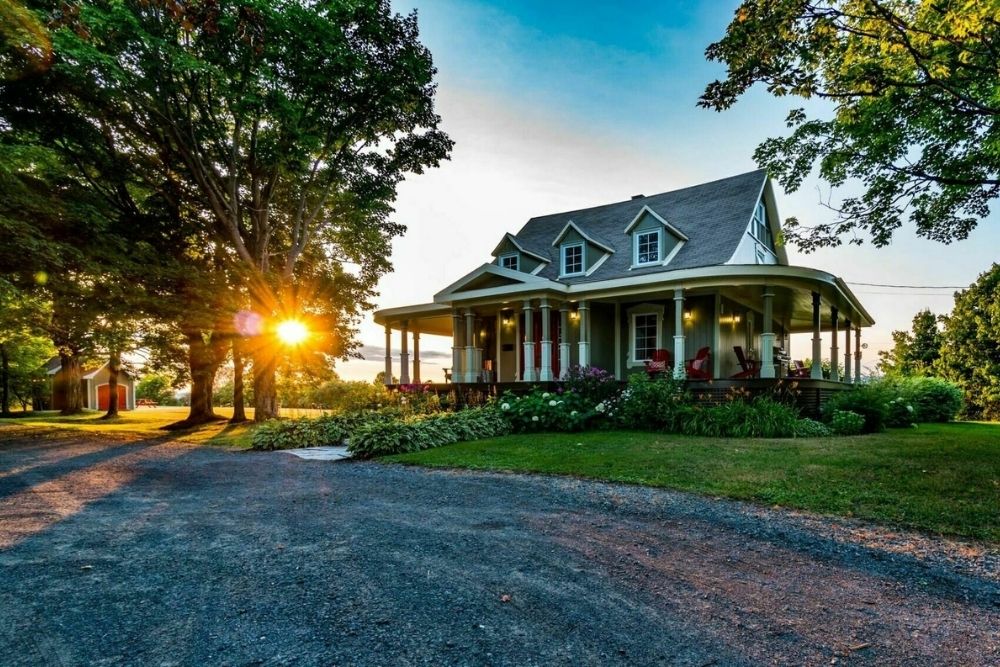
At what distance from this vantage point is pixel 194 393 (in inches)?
768

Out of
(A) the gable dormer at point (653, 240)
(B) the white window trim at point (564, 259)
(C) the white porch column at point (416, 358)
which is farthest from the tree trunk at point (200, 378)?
(A) the gable dormer at point (653, 240)

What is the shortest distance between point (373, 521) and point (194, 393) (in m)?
18.4

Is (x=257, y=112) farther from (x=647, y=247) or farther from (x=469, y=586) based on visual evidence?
(x=469, y=586)

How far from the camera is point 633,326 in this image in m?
16.6

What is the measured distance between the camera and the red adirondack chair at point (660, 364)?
527 inches

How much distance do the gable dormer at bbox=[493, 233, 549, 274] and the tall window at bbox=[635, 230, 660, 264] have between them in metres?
3.33

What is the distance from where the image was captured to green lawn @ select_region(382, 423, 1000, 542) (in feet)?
15.4

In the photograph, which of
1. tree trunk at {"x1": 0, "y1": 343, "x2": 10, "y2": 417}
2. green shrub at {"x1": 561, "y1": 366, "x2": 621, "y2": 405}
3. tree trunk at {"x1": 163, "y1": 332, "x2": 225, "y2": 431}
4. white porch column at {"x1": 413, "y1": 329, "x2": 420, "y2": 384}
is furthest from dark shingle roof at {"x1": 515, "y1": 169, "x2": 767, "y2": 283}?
tree trunk at {"x1": 0, "y1": 343, "x2": 10, "y2": 417}

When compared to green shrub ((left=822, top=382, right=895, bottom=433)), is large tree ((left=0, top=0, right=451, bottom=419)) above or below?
above

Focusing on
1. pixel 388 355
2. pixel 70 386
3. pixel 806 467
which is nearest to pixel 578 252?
pixel 388 355

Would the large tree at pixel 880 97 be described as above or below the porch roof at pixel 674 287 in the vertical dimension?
above

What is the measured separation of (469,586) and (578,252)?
15619mm

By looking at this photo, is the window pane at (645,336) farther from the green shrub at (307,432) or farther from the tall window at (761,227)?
the green shrub at (307,432)

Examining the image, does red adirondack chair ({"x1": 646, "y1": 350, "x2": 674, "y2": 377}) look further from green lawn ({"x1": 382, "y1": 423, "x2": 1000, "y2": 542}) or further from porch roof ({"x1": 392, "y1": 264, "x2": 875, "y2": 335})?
green lawn ({"x1": 382, "y1": 423, "x2": 1000, "y2": 542})
